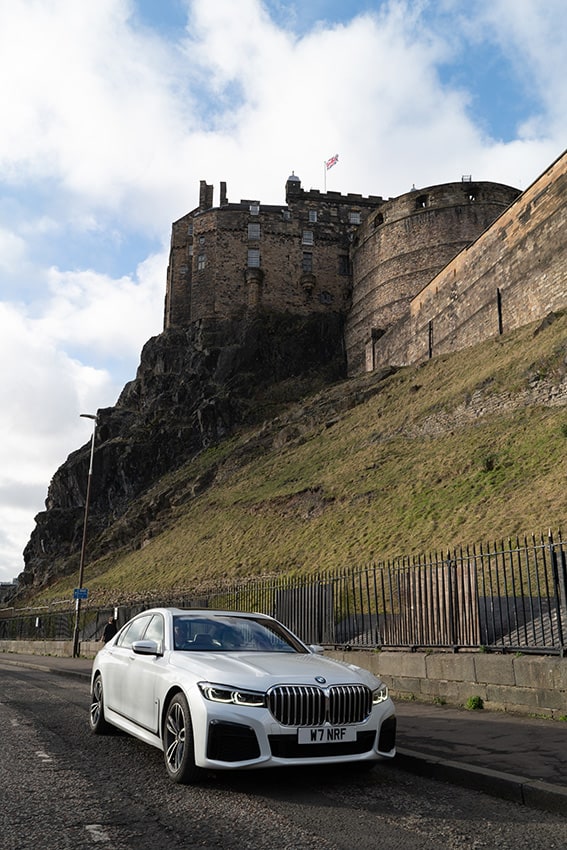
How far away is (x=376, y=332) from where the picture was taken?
171 feet

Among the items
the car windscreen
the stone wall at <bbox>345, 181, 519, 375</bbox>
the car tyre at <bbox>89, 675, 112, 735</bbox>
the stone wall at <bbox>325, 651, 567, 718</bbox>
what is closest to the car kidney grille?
the car windscreen

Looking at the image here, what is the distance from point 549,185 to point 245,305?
34648 mm

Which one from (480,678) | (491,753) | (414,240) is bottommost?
(491,753)

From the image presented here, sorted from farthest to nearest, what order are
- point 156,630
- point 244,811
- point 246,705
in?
point 156,630, point 246,705, point 244,811

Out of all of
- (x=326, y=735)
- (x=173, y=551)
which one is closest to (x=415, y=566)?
(x=326, y=735)

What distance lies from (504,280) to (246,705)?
33.6 m

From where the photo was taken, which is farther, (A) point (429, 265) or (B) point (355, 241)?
(B) point (355, 241)

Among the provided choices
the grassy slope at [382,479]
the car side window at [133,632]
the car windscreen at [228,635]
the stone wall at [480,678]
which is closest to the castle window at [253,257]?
the grassy slope at [382,479]

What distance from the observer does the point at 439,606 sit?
33.7ft

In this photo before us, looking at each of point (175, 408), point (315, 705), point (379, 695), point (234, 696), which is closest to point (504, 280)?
point (175, 408)

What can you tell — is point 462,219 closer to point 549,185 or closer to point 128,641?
point 549,185

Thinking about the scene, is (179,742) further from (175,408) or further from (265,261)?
(265,261)

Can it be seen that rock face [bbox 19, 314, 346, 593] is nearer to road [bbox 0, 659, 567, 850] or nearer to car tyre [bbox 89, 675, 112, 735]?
car tyre [bbox 89, 675, 112, 735]

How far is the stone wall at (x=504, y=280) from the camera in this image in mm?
31719
